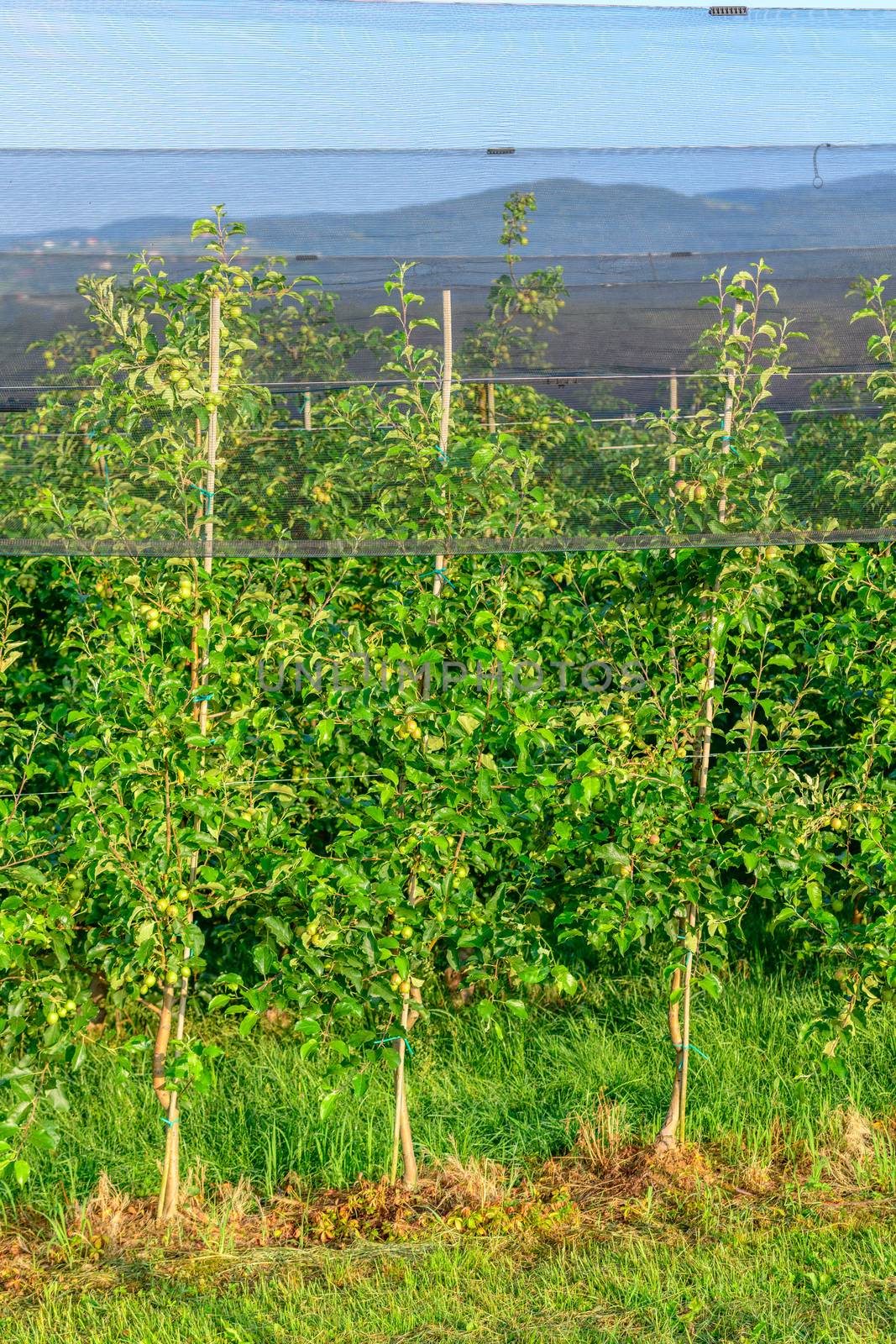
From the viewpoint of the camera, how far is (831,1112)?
133 inches

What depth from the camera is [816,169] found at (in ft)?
11.3

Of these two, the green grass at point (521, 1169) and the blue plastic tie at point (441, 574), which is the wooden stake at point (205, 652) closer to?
the green grass at point (521, 1169)

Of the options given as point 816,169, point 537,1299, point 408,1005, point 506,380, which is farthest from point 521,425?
point 537,1299

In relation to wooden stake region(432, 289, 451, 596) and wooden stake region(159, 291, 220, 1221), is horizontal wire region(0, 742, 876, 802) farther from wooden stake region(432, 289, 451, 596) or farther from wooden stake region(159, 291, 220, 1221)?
wooden stake region(432, 289, 451, 596)

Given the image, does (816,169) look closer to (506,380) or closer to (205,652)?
(506,380)

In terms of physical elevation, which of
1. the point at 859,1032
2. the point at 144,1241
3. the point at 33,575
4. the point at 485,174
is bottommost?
the point at 144,1241

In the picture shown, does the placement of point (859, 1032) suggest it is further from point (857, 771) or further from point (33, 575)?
point (33, 575)

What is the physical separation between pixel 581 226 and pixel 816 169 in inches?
29.4

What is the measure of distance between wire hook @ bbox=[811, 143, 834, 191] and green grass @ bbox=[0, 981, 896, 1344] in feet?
8.04

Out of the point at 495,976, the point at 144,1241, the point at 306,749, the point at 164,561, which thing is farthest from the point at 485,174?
the point at 144,1241

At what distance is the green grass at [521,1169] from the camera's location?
2.74 metres

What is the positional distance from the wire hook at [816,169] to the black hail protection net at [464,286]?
2 centimetres

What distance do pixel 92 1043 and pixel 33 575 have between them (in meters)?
1.49

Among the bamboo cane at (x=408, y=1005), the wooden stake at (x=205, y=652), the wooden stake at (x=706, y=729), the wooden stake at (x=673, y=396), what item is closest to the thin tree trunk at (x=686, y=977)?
the wooden stake at (x=706, y=729)
